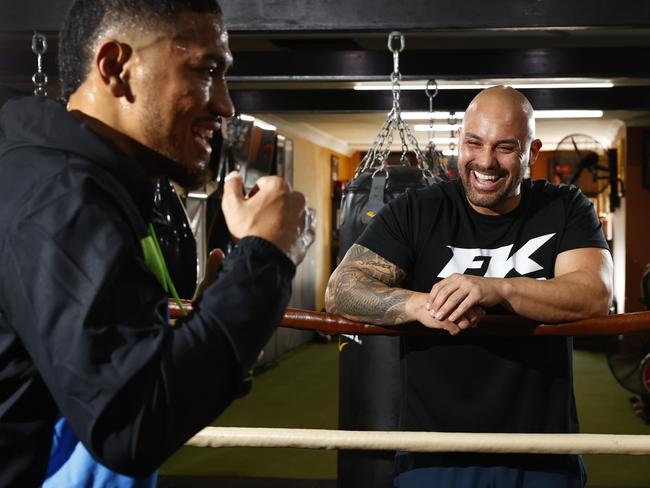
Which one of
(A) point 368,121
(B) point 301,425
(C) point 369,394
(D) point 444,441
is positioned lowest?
(B) point 301,425

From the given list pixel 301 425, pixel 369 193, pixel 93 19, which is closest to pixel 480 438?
pixel 93 19

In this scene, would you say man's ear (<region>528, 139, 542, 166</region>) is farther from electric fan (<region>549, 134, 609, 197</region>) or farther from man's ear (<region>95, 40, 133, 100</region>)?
electric fan (<region>549, 134, 609, 197</region>)

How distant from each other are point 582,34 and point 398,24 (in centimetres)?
363

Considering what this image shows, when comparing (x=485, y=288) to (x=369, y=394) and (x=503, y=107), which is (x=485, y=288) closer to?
(x=503, y=107)

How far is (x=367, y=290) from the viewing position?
79.2 inches

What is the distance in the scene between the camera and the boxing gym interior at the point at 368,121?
2.64m

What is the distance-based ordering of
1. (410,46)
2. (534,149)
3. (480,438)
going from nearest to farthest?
(480,438) → (534,149) → (410,46)

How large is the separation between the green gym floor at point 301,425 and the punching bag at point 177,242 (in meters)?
1.87

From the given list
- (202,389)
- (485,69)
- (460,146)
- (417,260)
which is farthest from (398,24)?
(202,389)

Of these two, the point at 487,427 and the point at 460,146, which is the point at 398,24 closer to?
the point at 460,146

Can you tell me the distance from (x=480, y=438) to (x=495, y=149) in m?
0.81

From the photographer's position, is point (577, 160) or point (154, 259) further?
point (577, 160)

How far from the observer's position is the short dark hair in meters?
0.93

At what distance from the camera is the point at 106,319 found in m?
0.78
